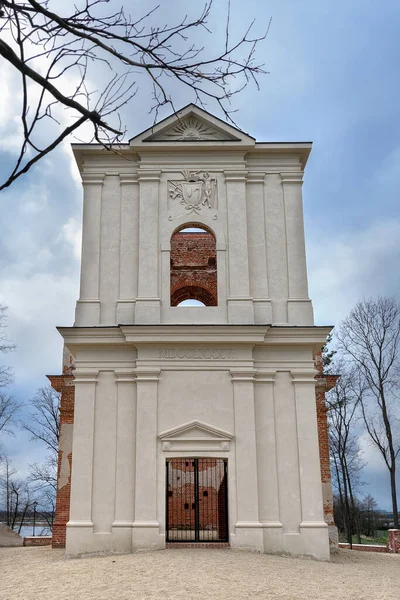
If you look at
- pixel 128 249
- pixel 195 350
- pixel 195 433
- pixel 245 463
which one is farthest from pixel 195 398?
pixel 128 249

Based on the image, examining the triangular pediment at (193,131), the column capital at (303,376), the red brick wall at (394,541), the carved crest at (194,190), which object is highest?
the triangular pediment at (193,131)

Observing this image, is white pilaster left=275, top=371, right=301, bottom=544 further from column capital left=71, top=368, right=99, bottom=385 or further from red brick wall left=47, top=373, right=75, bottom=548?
red brick wall left=47, top=373, right=75, bottom=548

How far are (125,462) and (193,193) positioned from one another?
7.11 m

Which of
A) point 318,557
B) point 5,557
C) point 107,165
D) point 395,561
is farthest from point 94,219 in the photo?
point 395,561

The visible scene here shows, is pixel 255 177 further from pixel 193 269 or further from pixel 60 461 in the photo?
pixel 60 461

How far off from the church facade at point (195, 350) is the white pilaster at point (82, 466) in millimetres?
26

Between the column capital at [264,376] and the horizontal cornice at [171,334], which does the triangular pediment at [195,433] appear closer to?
the column capital at [264,376]

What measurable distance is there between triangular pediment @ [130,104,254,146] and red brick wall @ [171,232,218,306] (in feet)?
16.4

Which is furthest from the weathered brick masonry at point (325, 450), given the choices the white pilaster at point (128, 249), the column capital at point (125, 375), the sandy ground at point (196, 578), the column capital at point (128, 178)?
the column capital at point (128, 178)

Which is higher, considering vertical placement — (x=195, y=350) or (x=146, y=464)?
(x=195, y=350)

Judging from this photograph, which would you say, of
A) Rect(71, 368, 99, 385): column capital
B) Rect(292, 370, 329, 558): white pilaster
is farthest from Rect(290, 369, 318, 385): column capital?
Rect(71, 368, 99, 385): column capital

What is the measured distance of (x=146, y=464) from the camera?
14.0m

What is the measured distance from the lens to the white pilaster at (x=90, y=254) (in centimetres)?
1545

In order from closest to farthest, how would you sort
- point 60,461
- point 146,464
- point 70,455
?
point 146,464, point 70,455, point 60,461
